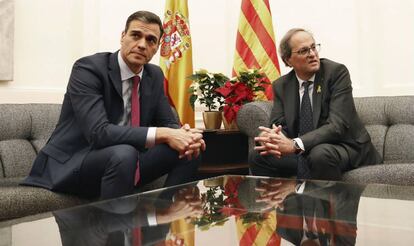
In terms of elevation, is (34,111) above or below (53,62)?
below

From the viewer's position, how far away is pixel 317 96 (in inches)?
91.4

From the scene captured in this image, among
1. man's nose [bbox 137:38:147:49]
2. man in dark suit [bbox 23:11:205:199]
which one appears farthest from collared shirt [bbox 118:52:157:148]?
man's nose [bbox 137:38:147:49]

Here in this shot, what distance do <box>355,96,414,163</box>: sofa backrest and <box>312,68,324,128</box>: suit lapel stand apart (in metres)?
0.46

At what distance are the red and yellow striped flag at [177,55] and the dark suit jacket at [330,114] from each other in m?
0.93

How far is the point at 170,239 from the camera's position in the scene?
0.91 meters

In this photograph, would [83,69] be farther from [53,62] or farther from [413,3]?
[413,3]

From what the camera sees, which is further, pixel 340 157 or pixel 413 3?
pixel 413 3

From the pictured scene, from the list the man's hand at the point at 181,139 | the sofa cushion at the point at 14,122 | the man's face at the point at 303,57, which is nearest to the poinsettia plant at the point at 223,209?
the man's hand at the point at 181,139

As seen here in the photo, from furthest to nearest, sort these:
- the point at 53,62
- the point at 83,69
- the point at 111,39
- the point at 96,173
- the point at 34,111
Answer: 1. the point at 111,39
2. the point at 53,62
3. the point at 34,111
4. the point at 83,69
5. the point at 96,173

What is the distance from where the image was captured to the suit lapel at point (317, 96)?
229cm

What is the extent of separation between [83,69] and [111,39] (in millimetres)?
1284

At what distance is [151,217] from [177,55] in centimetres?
226

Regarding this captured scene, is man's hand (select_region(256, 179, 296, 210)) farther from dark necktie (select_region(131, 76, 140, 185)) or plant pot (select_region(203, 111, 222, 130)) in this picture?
plant pot (select_region(203, 111, 222, 130))

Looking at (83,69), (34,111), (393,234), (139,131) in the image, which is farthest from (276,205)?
(34,111)
